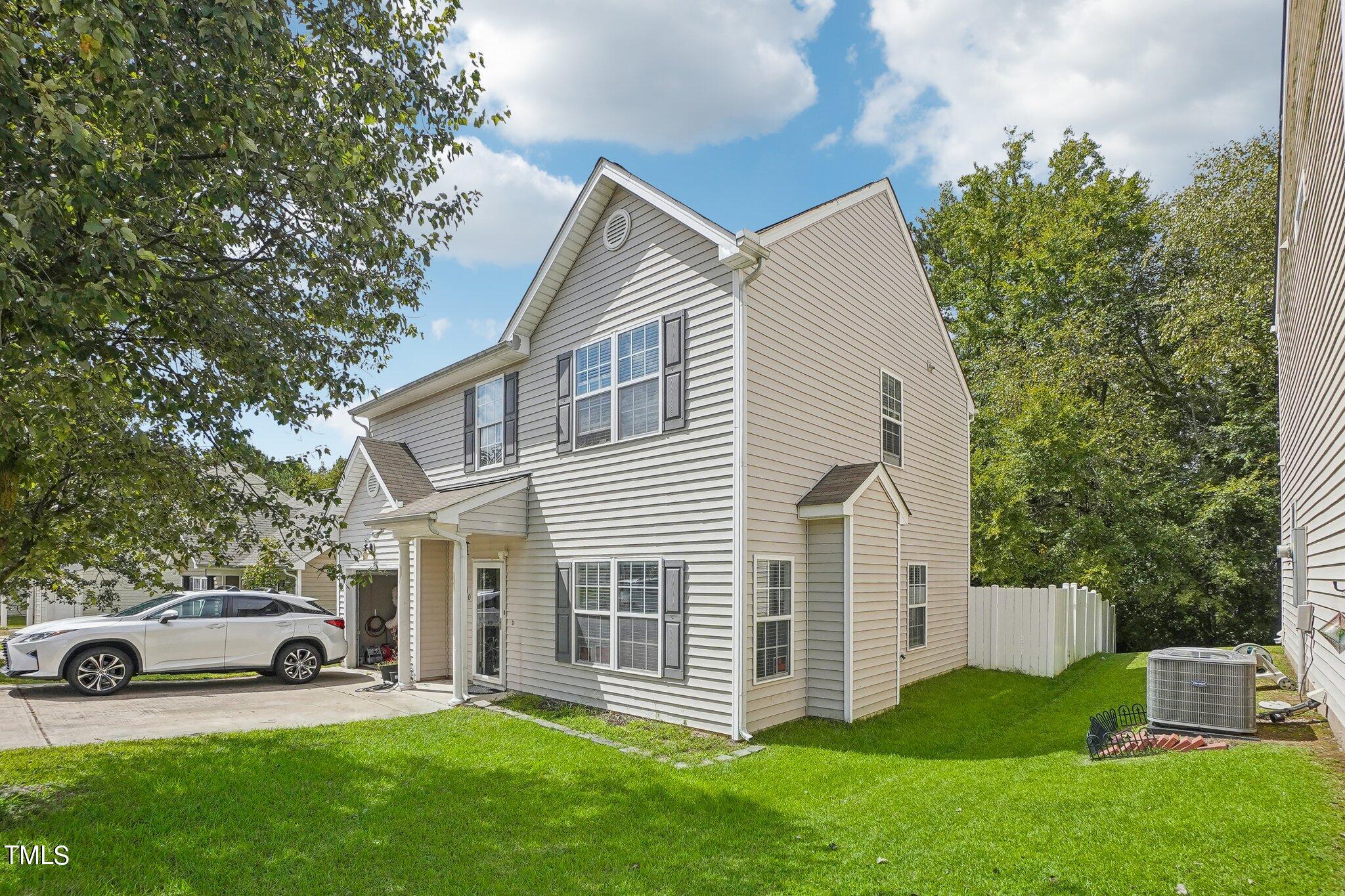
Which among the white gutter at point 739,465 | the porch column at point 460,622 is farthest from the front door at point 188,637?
the white gutter at point 739,465

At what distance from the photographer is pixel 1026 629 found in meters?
14.1

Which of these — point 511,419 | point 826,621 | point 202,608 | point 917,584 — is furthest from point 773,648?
point 202,608

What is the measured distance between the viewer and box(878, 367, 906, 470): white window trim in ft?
40.0

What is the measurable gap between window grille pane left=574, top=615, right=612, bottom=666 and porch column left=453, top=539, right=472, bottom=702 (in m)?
1.85

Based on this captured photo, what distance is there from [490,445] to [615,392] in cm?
367

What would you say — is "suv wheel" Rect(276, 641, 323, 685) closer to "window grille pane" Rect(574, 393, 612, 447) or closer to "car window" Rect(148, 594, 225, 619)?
"car window" Rect(148, 594, 225, 619)

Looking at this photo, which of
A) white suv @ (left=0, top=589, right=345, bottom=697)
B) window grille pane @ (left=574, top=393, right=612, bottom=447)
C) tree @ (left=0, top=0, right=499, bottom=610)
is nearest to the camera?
tree @ (left=0, top=0, right=499, bottom=610)

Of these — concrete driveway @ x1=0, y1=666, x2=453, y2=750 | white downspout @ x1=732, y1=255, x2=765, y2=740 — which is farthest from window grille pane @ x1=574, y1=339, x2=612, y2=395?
concrete driveway @ x1=0, y1=666, x2=453, y2=750

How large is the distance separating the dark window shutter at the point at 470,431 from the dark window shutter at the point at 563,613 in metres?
3.43

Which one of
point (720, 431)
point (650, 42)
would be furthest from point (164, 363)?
point (650, 42)

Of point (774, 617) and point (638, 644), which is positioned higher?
point (774, 617)

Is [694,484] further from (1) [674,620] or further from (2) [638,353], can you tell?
(2) [638,353]

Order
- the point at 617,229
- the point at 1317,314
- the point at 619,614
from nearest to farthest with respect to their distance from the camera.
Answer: the point at 1317,314, the point at 619,614, the point at 617,229

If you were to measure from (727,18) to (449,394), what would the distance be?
28.3ft
